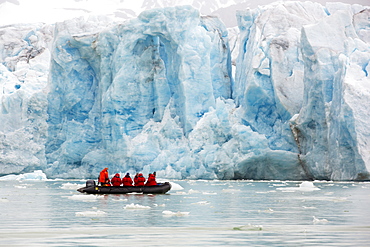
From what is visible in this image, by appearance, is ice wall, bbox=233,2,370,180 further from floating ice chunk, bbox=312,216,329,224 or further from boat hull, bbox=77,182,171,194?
floating ice chunk, bbox=312,216,329,224

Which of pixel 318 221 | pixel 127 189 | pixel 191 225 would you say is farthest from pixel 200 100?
pixel 191 225

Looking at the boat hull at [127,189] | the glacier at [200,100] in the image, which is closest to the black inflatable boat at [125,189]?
the boat hull at [127,189]

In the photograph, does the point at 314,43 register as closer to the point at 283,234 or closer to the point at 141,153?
the point at 141,153

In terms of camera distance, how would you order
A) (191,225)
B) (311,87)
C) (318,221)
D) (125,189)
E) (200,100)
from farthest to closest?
(200,100)
(311,87)
(125,189)
(318,221)
(191,225)

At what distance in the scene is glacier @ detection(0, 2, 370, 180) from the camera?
86.9 feet

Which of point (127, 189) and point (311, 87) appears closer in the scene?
point (127, 189)

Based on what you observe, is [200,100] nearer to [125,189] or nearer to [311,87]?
[311,87]

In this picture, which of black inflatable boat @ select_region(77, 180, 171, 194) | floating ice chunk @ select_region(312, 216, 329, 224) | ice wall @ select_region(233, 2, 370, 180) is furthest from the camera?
ice wall @ select_region(233, 2, 370, 180)

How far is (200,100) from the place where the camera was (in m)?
30.6

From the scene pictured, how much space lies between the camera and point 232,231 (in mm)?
8227

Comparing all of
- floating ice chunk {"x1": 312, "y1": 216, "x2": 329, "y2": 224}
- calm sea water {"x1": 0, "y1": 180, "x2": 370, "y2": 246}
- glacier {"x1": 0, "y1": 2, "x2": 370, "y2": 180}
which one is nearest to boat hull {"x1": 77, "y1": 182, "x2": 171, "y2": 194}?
calm sea water {"x1": 0, "y1": 180, "x2": 370, "y2": 246}

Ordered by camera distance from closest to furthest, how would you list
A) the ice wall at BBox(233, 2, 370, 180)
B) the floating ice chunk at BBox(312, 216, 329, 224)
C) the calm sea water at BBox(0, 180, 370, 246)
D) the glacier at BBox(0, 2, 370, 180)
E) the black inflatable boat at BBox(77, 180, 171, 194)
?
the calm sea water at BBox(0, 180, 370, 246) → the floating ice chunk at BBox(312, 216, 329, 224) → the black inflatable boat at BBox(77, 180, 171, 194) → the ice wall at BBox(233, 2, 370, 180) → the glacier at BBox(0, 2, 370, 180)

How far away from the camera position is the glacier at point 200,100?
26484 millimetres

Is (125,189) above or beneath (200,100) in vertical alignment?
beneath
